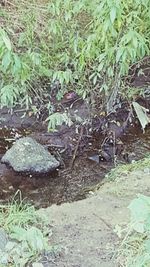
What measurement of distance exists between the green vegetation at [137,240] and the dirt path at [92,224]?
70 millimetres

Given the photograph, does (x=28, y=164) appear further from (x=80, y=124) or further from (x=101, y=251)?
(x=101, y=251)

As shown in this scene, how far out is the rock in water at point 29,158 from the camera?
491 centimetres

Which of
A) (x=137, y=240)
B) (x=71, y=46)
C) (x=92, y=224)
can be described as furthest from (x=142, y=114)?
(x=137, y=240)

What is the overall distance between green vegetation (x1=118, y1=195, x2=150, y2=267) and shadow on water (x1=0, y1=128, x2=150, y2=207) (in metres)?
1.51

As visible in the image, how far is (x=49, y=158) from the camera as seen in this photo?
500 centimetres

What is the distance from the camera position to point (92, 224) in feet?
10.4

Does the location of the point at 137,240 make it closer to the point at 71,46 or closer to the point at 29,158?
the point at 29,158

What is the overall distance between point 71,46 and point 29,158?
1.18 metres

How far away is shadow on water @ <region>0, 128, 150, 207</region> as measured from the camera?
4.46 metres

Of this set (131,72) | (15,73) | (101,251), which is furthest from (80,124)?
(101,251)

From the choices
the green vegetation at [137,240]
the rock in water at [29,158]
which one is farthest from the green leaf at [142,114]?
the green vegetation at [137,240]

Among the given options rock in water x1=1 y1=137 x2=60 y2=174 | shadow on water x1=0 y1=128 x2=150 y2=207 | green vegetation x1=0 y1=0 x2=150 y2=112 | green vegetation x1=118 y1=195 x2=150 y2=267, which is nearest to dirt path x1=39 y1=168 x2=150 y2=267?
green vegetation x1=118 y1=195 x2=150 y2=267

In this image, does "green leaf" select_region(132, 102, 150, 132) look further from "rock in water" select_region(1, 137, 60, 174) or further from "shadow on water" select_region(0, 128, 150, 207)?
"rock in water" select_region(1, 137, 60, 174)

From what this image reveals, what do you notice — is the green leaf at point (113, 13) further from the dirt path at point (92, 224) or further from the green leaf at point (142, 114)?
the green leaf at point (142, 114)
